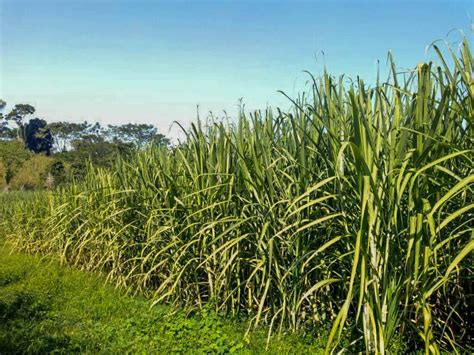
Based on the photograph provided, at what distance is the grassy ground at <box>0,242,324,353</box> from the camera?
8.50 feet

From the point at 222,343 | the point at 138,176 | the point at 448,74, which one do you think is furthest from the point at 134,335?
the point at 448,74

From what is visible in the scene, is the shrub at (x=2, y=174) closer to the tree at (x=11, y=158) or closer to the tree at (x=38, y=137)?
the tree at (x=11, y=158)

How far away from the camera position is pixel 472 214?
2012mm

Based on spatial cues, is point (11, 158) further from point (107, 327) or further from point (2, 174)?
point (107, 327)

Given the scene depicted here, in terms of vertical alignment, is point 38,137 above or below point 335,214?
above

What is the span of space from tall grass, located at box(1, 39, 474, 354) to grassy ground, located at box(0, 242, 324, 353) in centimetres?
16

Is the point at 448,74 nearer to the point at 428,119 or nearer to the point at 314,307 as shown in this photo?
the point at 428,119

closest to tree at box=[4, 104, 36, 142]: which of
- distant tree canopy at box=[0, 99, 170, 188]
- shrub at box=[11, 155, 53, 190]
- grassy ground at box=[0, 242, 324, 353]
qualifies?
distant tree canopy at box=[0, 99, 170, 188]

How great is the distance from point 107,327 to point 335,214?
209 centimetres

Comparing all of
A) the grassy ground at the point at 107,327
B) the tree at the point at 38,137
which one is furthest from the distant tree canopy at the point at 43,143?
the grassy ground at the point at 107,327

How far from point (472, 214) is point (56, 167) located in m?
20.4

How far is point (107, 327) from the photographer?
10.1 ft

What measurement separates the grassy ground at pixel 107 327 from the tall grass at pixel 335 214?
163mm

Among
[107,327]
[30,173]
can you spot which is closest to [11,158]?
[30,173]
